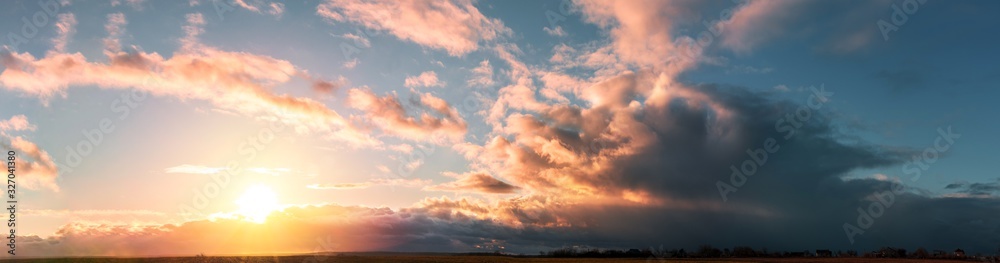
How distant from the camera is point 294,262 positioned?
196 metres

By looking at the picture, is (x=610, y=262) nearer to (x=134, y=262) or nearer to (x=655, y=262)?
(x=655, y=262)

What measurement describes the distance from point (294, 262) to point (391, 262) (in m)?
40.2

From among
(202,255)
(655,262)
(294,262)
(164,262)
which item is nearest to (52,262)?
(164,262)

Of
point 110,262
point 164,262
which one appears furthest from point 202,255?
point 110,262

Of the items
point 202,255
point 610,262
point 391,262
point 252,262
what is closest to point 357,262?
point 391,262

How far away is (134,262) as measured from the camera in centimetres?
19662

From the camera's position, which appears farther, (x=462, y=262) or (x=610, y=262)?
(x=610, y=262)

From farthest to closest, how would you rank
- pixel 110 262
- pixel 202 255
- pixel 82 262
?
1. pixel 202 255
2. pixel 110 262
3. pixel 82 262

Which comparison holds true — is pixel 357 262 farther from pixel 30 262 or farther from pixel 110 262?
pixel 30 262

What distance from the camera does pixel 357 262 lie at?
169 meters

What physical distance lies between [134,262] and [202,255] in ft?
75.4

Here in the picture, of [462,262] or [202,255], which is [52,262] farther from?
[462,262]

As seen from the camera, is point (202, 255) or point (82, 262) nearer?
point (82, 262)

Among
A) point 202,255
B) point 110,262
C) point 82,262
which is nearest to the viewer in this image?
point 82,262
